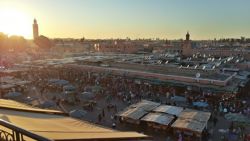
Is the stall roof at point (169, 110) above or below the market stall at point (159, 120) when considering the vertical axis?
A: above

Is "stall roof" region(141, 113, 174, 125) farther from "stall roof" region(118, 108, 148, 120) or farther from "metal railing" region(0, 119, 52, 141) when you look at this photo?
"metal railing" region(0, 119, 52, 141)

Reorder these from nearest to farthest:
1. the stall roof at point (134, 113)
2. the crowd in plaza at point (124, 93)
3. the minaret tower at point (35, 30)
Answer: the stall roof at point (134, 113) < the crowd in plaza at point (124, 93) < the minaret tower at point (35, 30)

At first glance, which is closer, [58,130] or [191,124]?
[58,130]

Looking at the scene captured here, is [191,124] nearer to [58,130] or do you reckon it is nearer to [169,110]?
[169,110]

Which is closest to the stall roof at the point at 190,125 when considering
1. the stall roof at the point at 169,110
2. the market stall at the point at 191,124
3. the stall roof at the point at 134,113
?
the market stall at the point at 191,124

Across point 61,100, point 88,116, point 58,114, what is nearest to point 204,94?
point 88,116

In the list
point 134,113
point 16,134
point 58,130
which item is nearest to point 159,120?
point 134,113

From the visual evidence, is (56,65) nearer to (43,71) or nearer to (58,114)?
(43,71)

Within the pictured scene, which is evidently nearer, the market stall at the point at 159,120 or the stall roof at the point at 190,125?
the stall roof at the point at 190,125

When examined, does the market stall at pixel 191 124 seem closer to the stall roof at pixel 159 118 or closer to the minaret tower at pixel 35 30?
the stall roof at pixel 159 118
